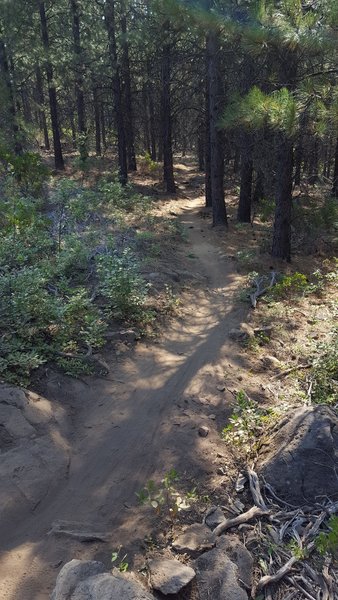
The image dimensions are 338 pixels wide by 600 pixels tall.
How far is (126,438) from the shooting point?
5375 millimetres

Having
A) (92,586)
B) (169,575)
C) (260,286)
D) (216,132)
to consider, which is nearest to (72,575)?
(92,586)

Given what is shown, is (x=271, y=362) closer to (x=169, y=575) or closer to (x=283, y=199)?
(x=169, y=575)

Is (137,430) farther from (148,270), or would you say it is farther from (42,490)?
(148,270)

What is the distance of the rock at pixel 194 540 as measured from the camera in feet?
12.6

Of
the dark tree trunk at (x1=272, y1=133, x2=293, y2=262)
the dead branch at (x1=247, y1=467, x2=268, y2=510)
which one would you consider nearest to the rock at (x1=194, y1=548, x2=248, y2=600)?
the dead branch at (x1=247, y1=467, x2=268, y2=510)

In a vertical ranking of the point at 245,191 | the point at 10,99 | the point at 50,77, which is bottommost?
the point at 245,191

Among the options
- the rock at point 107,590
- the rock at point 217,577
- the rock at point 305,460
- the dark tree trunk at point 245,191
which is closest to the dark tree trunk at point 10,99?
the dark tree trunk at point 245,191

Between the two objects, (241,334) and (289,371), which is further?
(241,334)

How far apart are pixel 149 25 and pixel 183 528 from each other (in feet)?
59.9

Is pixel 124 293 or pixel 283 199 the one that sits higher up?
pixel 283 199

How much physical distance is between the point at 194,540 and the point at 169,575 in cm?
53

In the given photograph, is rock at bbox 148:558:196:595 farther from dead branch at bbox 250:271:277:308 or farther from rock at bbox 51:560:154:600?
dead branch at bbox 250:271:277:308

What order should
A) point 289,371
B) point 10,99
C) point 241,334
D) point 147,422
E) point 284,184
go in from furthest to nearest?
1. point 10,99
2. point 284,184
3. point 241,334
4. point 289,371
5. point 147,422

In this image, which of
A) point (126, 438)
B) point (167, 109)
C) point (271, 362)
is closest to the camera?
point (126, 438)
